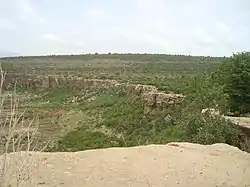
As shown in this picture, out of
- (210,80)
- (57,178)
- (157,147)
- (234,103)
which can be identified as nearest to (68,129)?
(210,80)

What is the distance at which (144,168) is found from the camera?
9320mm

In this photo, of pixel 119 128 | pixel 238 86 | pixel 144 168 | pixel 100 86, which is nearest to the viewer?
pixel 144 168

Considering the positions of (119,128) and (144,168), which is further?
(119,128)

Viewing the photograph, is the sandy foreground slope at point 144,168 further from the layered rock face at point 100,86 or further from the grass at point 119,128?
the layered rock face at point 100,86

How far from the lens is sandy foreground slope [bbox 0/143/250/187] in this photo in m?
8.54

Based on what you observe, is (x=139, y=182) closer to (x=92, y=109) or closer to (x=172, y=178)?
(x=172, y=178)

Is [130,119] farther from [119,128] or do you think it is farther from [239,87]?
[239,87]

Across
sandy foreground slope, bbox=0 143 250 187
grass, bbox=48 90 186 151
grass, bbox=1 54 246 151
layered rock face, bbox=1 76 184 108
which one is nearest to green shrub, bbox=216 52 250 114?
grass, bbox=1 54 246 151

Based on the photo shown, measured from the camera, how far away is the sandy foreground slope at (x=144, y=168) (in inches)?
336

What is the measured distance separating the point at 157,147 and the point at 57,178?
115 inches

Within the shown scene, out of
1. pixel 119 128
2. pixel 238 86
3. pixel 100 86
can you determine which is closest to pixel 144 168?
pixel 238 86

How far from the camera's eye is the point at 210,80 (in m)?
24.6

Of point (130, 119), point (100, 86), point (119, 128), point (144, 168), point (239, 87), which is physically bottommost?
point (119, 128)

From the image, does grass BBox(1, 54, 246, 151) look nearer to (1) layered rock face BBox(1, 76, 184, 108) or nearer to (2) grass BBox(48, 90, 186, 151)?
(2) grass BBox(48, 90, 186, 151)
